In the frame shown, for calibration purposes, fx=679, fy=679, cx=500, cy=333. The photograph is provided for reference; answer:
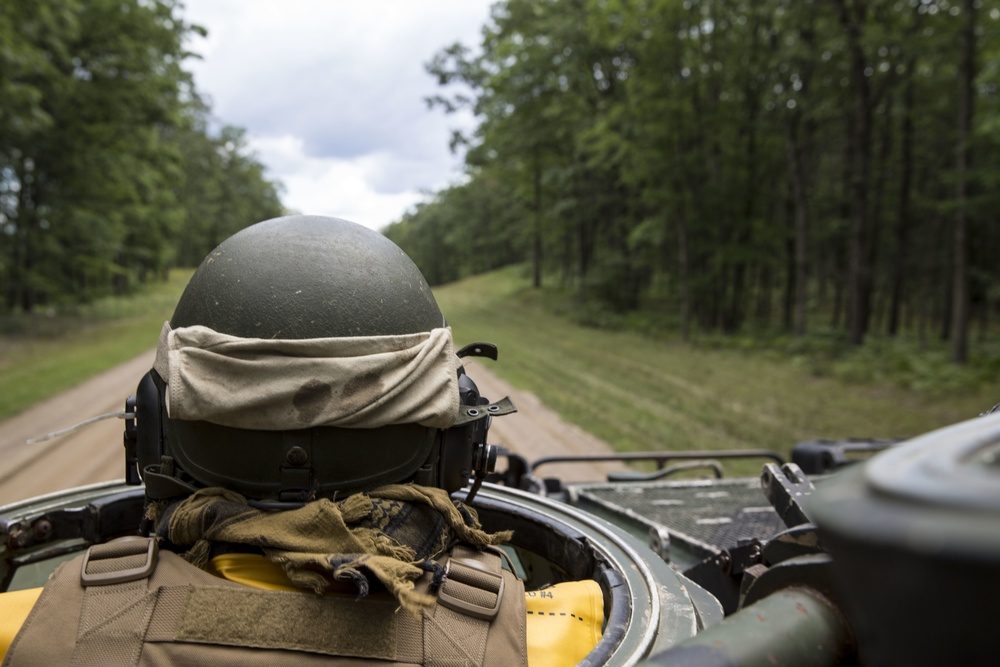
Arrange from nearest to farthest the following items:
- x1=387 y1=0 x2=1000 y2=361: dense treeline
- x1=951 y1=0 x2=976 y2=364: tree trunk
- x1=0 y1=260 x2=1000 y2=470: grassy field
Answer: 1. x1=0 y1=260 x2=1000 y2=470: grassy field
2. x1=951 y1=0 x2=976 y2=364: tree trunk
3. x1=387 y1=0 x2=1000 y2=361: dense treeline

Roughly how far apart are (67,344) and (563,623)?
864 inches

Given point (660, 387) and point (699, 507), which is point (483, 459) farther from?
point (660, 387)

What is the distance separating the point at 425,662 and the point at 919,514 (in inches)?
41.7

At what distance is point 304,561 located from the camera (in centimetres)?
134

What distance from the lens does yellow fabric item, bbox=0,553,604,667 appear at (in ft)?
4.50

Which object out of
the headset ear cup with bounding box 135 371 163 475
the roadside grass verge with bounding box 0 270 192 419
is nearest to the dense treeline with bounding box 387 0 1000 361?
the headset ear cup with bounding box 135 371 163 475

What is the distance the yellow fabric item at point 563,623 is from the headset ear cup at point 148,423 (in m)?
0.99

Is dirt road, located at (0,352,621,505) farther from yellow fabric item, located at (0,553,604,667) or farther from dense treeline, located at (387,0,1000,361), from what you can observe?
dense treeline, located at (387,0,1000,361)

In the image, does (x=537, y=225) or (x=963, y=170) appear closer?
(x=963, y=170)

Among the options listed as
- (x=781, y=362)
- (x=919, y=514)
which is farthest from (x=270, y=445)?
(x=781, y=362)

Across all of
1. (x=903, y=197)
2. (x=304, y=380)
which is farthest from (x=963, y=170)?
(x=304, y=380)

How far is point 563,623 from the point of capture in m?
1.56

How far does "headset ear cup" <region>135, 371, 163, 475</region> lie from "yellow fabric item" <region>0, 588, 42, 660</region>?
38cm

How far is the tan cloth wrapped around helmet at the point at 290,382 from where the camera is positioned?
1.45 m
